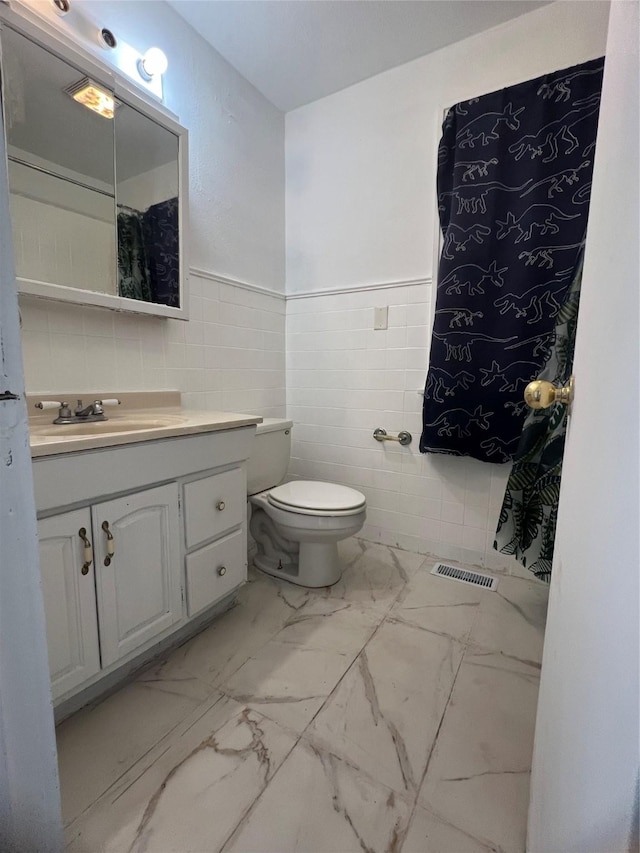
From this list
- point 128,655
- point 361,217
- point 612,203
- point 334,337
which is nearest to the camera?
point 612,203

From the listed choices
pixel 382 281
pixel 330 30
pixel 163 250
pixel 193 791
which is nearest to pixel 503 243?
pixel 382 281

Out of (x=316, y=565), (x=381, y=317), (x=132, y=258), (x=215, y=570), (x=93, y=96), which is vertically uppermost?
(x=93, y=96)

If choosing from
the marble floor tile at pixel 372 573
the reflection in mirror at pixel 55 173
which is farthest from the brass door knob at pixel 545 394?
the reflection in mirror at pixel 55 173

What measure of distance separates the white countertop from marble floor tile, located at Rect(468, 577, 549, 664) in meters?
1.18

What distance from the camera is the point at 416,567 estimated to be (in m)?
1.95

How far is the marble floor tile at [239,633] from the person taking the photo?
49.8 inches

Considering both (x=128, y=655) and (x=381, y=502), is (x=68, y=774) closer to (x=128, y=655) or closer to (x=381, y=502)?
(x=128, y=655)

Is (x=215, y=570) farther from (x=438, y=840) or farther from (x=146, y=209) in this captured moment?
(x=146, y=209)

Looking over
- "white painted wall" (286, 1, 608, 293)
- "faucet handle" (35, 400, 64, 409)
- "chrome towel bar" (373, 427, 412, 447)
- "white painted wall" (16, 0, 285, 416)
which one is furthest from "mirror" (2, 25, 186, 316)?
"chrome towel bar" (373, 427, 412, 447)

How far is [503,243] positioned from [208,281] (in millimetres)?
1328

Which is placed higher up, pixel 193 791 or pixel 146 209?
pixel 146 209

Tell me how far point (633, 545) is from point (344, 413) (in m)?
1.86

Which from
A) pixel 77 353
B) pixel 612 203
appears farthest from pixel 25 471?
pixel 77 353

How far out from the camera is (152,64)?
1.46 meters
